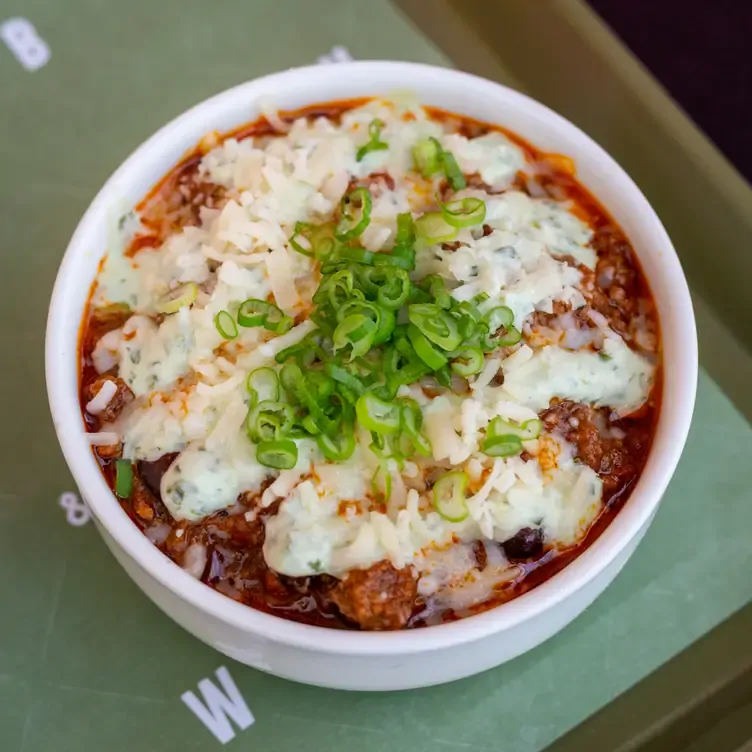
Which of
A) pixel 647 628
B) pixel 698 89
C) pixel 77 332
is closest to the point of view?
pixel 77 332

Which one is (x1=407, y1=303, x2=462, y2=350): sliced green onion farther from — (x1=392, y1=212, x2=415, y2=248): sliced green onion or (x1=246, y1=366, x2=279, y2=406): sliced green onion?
(x1=246, y1=366, x2=279, y2=406): sliced green onion

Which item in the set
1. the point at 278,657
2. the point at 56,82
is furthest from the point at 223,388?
the point at 56,82

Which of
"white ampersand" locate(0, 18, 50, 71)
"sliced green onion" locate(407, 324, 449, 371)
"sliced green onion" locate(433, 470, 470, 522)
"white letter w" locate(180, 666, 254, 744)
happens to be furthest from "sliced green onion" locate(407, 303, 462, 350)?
"white ampersand" locate(0, 18, 50, 71)

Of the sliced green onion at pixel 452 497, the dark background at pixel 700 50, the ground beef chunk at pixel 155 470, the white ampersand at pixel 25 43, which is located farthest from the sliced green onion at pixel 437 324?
the dark background at pixel 700 50

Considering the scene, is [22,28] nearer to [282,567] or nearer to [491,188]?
[491,188]

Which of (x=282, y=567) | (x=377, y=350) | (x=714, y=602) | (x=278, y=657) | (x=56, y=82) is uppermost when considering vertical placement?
(x=56, y=82)

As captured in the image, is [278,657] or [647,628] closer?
[278,657]

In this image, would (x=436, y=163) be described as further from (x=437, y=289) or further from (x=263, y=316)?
(x=263, y=316)
